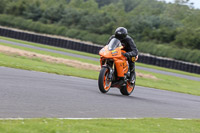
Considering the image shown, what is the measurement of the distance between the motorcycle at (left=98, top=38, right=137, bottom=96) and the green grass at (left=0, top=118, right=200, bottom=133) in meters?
2.72

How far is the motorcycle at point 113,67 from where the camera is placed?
10.4 m

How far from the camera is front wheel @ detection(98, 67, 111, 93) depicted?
1027cm

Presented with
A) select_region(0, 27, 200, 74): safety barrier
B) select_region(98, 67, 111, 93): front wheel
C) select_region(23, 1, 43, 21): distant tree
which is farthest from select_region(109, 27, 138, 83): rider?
select_region(23, 1, 43, 21): distant tree

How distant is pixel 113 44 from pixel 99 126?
4.63m

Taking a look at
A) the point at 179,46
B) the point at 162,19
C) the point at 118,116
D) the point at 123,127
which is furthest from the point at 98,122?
the point at 162,19

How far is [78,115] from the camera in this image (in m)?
7.10

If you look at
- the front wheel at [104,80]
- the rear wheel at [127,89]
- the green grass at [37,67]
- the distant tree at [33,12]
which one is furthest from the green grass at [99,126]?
the distant tree at [33,12]

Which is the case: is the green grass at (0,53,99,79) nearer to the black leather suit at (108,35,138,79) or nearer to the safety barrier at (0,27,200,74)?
the black leather suit at (108,35,138,79)

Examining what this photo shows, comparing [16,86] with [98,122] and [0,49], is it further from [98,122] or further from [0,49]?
[0,49]

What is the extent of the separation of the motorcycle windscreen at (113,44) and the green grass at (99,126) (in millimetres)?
2965

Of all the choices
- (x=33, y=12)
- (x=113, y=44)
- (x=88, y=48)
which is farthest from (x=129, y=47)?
(x=33, y=12)

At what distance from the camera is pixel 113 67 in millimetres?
10859

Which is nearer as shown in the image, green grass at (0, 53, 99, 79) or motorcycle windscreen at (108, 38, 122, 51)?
motorcycle windscreen at (108, 38, 122, 51)

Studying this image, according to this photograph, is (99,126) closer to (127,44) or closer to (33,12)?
(127,44)
